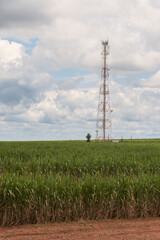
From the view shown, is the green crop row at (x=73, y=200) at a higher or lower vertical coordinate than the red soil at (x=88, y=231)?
higher

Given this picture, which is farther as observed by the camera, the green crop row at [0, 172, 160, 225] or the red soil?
the green crop row at [0, 172, 160, 225]

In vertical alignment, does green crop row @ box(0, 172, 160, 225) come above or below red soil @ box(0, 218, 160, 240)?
above

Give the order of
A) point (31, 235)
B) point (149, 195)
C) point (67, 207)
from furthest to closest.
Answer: point (149, 195)
point (67, 207)
point (31, 235)

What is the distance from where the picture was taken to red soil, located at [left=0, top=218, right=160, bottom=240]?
7.13 metres

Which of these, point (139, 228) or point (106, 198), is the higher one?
point (106, 198)

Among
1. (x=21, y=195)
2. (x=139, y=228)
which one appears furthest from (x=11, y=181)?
(x=139, y=228)

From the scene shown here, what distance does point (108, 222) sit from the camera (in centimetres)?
838

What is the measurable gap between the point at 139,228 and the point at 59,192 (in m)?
2.59

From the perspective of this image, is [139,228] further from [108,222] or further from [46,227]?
[46,227]

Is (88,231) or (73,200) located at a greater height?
(73,200)

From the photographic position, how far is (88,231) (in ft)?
24.8

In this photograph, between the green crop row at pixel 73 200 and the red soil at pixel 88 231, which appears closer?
the red soil at pixel 88 231

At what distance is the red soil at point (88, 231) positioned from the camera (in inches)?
281

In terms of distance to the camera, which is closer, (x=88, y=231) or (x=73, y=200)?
(x=88, y=231)
